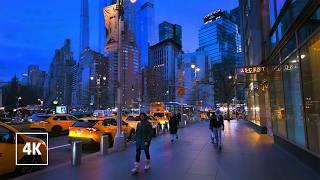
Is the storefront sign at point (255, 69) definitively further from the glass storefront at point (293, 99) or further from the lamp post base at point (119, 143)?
the lamp post base at point (119, 143)

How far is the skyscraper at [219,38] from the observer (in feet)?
343

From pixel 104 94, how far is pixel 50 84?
1532 inches

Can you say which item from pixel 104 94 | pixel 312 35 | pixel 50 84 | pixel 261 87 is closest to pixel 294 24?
pixel 312 35

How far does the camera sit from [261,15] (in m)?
23.0

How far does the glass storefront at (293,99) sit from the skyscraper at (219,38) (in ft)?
285

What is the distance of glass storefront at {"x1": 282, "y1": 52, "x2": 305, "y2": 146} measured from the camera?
1191 cm

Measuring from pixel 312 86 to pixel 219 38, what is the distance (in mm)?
103000

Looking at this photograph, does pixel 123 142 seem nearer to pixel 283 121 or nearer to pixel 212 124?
pixel 212 124

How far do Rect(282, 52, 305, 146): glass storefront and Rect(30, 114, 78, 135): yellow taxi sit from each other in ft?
57.4

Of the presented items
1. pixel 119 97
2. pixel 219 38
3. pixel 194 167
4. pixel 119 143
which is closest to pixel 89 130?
pixel 119 143

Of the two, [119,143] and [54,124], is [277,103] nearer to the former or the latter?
[119,143]

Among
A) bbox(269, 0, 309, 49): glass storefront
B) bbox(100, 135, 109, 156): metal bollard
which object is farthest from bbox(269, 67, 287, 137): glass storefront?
bbox(100, 135, 109, 156): metal bollard

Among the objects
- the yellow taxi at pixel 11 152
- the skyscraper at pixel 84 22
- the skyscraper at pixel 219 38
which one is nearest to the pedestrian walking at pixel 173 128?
the yellow taxi at pixel 11 152

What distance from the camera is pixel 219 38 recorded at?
11056 cm
